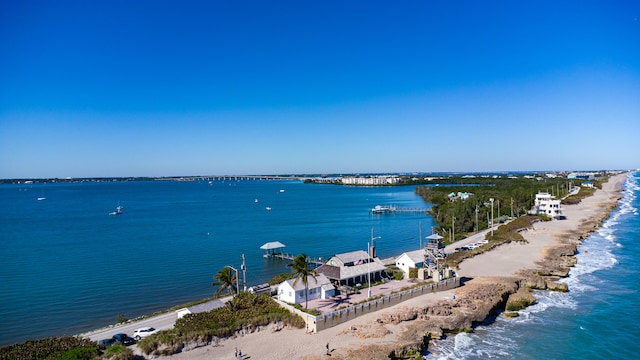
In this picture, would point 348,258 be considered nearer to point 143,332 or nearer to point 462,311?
point 462,311

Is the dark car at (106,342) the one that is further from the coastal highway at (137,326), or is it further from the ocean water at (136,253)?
the ocean water at (136,253)

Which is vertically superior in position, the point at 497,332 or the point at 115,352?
the point at 115,352

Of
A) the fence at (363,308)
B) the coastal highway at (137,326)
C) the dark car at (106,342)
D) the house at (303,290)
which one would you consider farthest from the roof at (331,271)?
the dark car at (106,342)

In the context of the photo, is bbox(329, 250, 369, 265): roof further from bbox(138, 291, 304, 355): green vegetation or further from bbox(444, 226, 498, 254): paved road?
bbox(444, 226, 498, 254): paved road

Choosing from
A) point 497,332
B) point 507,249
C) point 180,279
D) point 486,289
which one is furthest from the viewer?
point 507,249

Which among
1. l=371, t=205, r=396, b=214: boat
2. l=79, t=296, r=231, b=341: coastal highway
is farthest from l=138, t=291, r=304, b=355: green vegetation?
l=371, t=205, r=396, b=214: boat

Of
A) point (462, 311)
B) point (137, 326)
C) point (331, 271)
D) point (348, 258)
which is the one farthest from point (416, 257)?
point (137, 326)

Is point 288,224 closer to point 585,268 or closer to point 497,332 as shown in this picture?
point 585,268

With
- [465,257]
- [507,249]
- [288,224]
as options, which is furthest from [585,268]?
[288,224]
